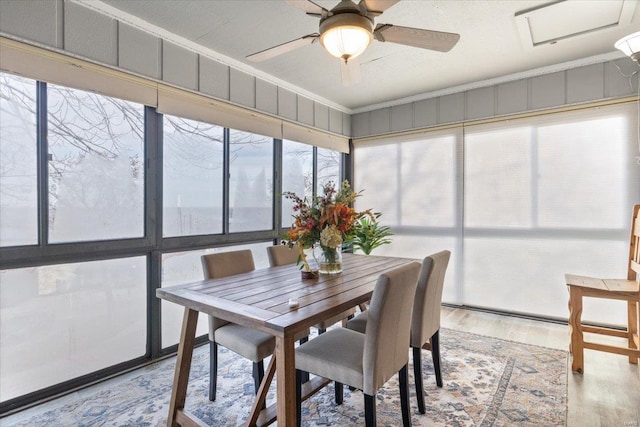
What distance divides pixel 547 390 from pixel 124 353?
10.0 feet

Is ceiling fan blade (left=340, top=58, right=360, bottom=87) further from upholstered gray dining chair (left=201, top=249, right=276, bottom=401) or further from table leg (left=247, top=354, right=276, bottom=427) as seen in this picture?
table leg (left=247, top=354, right=276, bottom=427)

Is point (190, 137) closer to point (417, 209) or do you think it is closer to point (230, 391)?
point (230, 391)

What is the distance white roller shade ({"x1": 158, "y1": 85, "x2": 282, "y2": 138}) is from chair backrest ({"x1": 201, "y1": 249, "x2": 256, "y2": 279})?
128cm

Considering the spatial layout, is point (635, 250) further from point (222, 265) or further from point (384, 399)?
point (222, 265)

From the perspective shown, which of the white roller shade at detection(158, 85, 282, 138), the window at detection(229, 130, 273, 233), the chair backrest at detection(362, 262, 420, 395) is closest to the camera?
the chair backrest at detection(362, 262, 420, 395)

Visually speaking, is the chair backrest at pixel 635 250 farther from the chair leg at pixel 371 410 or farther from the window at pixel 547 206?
the chair leg at pixel 371 410

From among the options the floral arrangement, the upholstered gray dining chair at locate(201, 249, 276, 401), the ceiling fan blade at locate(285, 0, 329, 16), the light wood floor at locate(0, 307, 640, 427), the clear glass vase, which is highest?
the ceiling fan blade at locate(285, 0, 329, 16)

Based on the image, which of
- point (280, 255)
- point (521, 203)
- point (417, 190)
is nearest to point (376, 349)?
point (280, 255)

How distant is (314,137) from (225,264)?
92.7 inches

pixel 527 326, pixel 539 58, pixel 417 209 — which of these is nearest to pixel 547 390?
pixel 527 326

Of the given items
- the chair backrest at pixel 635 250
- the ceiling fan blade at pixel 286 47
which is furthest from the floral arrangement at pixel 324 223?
the chair backrest at pixel 635 250

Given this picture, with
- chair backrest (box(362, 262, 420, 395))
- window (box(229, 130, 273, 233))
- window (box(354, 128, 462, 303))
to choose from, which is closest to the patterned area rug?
chair backrest (box(362, 262, 420, 395))

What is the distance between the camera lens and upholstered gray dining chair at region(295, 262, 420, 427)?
1561 millimetres

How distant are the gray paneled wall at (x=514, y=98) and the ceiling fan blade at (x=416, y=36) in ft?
7.23
